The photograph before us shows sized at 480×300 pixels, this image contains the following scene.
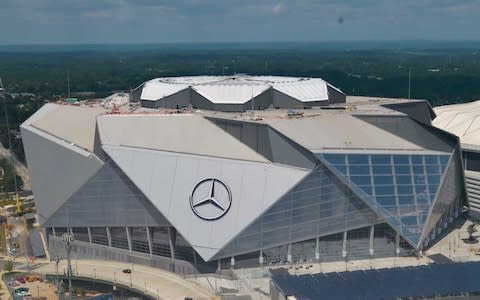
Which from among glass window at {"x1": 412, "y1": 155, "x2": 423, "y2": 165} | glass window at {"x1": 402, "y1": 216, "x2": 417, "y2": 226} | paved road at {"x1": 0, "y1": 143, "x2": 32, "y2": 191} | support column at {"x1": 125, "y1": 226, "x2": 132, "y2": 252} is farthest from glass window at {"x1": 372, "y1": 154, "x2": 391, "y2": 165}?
paved road at {"x1": 0, "y1": 143, "x2": 32, "y2": 191}

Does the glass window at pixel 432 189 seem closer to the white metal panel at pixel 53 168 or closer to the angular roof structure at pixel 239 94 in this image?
the angular roof structure at pixel 239 94

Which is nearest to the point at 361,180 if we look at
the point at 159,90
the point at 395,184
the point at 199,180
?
the point at 395,184

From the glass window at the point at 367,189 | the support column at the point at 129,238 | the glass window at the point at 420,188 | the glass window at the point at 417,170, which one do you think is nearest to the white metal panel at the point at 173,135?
the support column at the point at 129,238

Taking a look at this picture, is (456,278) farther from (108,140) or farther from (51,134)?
(51,134)

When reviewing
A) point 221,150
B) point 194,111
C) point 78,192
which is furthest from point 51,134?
point 221,150

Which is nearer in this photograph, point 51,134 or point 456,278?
point 456,278

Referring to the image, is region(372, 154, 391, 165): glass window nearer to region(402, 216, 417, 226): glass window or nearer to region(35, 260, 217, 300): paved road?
region(402, 216, 417, 226): glass window
